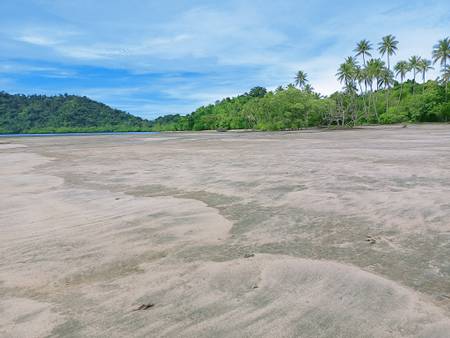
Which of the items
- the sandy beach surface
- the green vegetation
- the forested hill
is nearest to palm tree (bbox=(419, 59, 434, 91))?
the green vegetation

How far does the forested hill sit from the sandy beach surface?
447 feet

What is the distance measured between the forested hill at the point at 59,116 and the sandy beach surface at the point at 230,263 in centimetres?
13627

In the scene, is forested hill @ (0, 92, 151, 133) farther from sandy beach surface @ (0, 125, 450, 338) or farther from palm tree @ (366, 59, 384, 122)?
sandy beach surface @ (0, 125, 450, 338)

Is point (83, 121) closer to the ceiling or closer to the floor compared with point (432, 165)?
closer to the ceiling

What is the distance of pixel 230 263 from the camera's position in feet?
12.3

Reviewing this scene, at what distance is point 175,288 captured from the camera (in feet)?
10.4

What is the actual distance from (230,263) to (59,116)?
160 metres

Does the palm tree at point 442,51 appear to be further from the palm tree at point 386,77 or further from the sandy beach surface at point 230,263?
the sandy beach surface at point 230,263

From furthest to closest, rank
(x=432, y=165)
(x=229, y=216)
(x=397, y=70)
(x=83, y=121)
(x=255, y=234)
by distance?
(x=83, y=121) → (x=397, y=70) → (x=432, y=165) → (x=229, y=216) → (x=255, y=234)

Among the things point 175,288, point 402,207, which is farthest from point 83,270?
point 402,207

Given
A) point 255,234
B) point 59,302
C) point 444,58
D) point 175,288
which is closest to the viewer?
point 59,302

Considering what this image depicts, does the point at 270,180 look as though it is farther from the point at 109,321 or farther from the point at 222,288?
the point at 109,321

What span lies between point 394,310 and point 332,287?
1.90ft

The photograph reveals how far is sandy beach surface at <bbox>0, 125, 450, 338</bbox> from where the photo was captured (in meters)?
2.58
